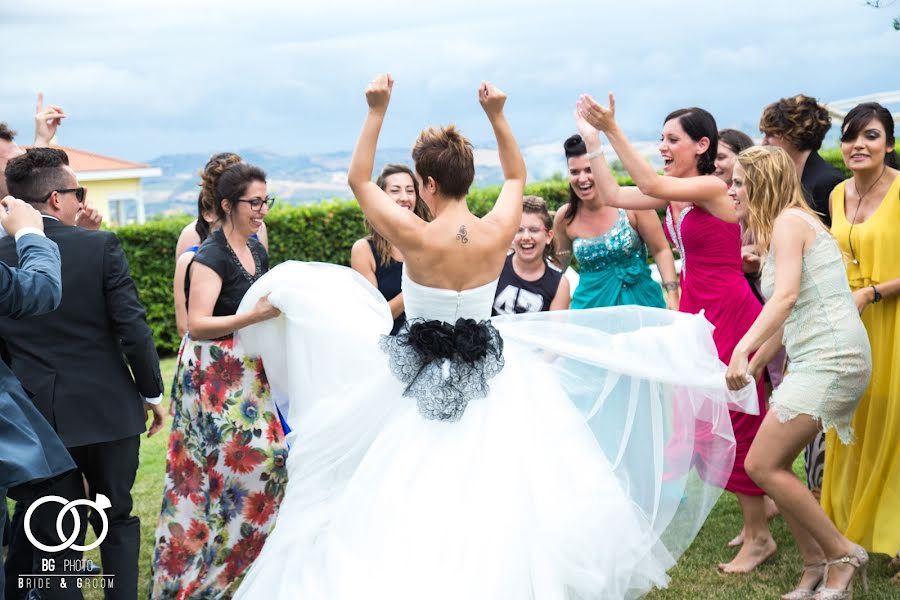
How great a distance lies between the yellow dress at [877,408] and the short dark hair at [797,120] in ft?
2.57

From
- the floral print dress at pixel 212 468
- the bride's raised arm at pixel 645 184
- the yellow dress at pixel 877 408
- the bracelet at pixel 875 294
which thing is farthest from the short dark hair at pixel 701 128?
the floral print dress at pixel 212 468

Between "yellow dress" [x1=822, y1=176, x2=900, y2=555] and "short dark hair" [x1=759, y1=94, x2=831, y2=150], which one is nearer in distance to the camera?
"yellow dress" [x1=822, y1=176, x2=900, y2=555]

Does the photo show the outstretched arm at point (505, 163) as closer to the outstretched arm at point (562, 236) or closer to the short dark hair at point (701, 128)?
the short dark hair at point (701, 128)

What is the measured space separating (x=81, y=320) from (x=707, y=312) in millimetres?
3410

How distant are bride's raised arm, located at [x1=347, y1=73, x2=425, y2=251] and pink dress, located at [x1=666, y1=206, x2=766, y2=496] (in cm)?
228

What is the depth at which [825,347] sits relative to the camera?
4594 millimetres

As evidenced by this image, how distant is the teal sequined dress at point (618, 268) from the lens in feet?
21.1

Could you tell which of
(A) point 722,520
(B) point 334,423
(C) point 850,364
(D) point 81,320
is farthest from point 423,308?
(A) point 722,520

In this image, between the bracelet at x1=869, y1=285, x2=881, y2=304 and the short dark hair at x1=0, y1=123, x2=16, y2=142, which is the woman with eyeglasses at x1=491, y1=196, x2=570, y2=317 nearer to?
the bracelet at x1=869, y1=285, x2=881, y2=304

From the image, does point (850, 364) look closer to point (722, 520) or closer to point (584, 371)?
point (584, 371)

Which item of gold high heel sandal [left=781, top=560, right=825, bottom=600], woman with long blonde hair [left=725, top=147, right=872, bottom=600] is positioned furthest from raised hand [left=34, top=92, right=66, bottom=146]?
gold high heel sandal [left=781, top=560, right=825, bottom=600]

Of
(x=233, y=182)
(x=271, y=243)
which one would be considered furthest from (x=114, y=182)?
(x=233, y=182)

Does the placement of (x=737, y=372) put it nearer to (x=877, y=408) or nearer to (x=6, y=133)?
(x=877, y=408)

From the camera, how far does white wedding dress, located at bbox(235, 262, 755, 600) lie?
386 centimetres
